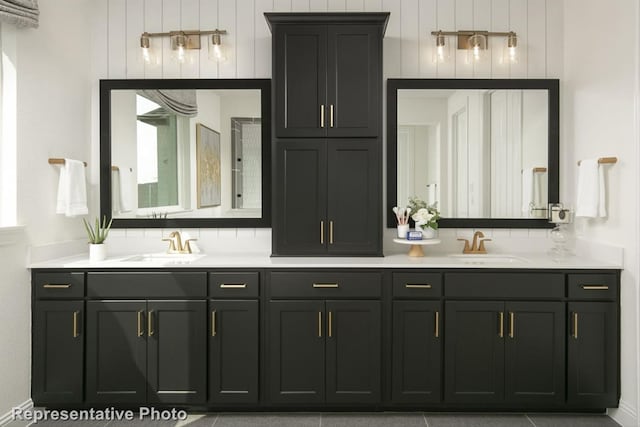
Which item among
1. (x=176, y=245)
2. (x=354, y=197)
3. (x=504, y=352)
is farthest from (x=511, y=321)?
(x=176, y=245)

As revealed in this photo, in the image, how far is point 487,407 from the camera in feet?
9.32

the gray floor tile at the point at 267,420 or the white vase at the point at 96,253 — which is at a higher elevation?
the white vase at the point at 96,253

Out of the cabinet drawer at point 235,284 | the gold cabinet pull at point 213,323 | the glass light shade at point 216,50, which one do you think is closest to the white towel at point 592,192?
the cabinet drawer at point 235,284

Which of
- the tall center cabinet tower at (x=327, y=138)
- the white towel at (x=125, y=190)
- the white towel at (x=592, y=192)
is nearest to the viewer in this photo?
the white towel at (x=592, y=192)

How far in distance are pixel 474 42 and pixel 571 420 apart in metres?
2.59

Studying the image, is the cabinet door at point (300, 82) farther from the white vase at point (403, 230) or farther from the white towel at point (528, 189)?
the white towel at point (528, 189)

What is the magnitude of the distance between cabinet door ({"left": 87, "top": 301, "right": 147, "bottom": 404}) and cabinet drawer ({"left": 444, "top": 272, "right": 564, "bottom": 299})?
191 cm

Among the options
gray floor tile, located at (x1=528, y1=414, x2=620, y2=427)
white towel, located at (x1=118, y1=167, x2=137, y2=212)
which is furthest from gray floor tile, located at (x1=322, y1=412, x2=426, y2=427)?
white towel, located at (x1=118, y1=167, x2=137, y2=212)

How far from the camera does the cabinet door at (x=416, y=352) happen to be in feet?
9.22

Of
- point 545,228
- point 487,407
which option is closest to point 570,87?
point 545,228

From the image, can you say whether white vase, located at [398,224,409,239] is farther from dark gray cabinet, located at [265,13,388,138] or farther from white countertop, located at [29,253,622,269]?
dark gray cabinet, located at [265,13,388,138]

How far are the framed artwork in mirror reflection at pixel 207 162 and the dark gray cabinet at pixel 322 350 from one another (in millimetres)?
1093

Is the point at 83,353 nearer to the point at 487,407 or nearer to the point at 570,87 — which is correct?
the point at 487,407

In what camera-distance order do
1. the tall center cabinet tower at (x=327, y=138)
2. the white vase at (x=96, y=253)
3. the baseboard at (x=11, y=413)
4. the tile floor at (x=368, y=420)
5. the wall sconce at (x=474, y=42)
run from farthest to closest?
the wall sconce at (x=474, y=42) → the tall center cabinet tower at (x=327, y=138) → the white vase at (x=96, y=253) → the tile floor at (x=368, y=420) → the baseboard at (x=11, y=413)
